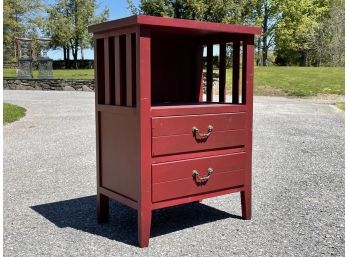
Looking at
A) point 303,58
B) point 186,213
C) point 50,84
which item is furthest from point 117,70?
point 303,58

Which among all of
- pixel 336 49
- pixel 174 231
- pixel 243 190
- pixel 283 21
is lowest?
pixel 174 231

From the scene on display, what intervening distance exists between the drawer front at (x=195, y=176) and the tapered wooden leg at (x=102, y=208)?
0.69 m

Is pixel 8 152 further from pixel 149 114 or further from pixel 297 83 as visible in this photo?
pixel 297 83

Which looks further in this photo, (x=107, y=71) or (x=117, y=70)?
(x=107, y=71)

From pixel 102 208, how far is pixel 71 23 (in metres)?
41.9

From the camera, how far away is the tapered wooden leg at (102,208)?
Result: 3760 mm

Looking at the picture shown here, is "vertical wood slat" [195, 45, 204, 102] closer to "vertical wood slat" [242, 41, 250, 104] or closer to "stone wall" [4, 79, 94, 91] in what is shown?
"vertical wood slat" [242, 41, 250, 104]

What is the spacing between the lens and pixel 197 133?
→ 3336 millimetres

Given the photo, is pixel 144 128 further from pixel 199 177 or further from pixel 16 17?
pixel 16 17

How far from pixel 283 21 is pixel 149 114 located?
49.3 metres

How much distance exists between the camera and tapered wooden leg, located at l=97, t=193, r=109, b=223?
148 inches

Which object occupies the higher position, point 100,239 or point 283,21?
point 283,21

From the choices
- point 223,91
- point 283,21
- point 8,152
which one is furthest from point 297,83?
point 283,21

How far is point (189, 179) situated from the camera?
3.37m
